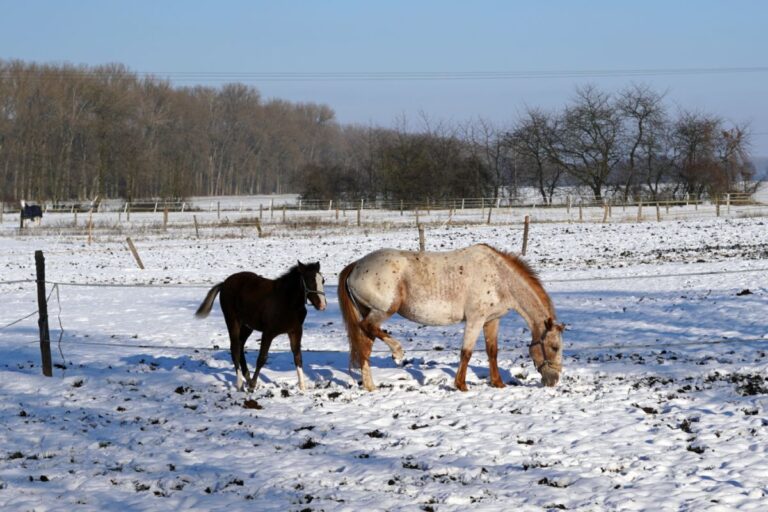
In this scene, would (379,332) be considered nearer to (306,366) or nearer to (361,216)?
(306,366)

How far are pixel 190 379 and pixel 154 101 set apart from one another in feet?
300

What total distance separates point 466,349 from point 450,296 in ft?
2.02

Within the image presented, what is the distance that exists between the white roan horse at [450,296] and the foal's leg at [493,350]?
11 millimetres

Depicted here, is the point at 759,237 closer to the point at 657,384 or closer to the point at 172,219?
the point at 657,384

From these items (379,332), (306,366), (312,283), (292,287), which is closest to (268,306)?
(292,287)

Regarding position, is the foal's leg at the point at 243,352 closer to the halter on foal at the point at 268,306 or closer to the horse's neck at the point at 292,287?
the halter on foal at the point at 268,306

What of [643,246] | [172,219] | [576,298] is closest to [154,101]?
[172,219]

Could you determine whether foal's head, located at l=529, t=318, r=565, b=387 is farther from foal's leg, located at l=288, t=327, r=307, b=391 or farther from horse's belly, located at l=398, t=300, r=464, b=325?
foal's leg, located at l=288, t=327, r=307, b=391

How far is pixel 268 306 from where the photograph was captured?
9336mm

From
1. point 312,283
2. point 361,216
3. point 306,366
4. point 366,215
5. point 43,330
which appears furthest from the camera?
point 366,215

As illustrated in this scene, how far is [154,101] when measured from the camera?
3792 inches

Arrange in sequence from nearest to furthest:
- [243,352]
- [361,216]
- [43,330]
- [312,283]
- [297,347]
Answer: [312,283] → [297,347] → [243,352] → [43,330] → [361,216]

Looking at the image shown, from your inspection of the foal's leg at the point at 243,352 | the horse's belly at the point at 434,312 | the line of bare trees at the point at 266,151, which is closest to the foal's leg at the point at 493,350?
the horse's belly at the point at 434,312

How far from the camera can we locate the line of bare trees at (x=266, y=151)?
59.0 m
